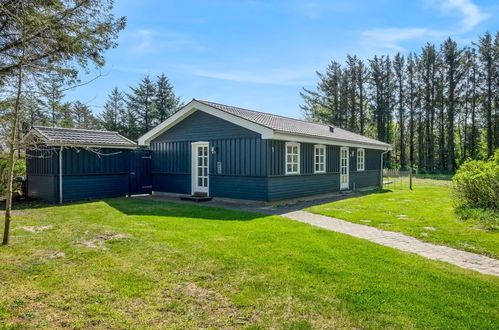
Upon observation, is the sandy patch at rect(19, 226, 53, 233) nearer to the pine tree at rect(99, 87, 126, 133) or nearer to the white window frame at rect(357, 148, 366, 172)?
the white window frame at rect(357, 148, 366, 172)

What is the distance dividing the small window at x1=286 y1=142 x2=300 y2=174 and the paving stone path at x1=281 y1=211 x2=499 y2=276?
10.7ft

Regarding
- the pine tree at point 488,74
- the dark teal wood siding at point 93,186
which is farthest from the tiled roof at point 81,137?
Result: the pine tree at point 488,74

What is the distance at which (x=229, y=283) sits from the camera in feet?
11.9

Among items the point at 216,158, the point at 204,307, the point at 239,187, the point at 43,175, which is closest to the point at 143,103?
the point at 43,175

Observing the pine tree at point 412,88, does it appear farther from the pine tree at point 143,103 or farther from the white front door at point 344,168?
the pine tree at point 143,103

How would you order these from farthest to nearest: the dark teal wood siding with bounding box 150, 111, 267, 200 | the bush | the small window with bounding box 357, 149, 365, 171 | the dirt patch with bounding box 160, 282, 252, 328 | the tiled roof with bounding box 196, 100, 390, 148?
the small window with bounding box 357, 149, 365, 171 < the tiled roof with bounding box 196, 100, 390, 148 < the dark teal wood siding with bounding box 150, 111, 267, 200 < the bush < the dirt patch with bounding box 160, 282, 252, 328

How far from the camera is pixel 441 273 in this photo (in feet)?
13.0

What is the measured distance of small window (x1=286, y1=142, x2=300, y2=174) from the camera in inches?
426

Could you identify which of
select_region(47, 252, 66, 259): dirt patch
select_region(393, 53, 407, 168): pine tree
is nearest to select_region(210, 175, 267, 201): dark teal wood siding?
select_region(47, 252, 66, 259): dirt patch

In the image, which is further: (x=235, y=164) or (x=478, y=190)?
(x=235, y=164)

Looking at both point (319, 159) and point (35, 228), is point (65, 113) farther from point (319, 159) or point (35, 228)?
point (319, 159)

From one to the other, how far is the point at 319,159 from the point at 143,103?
24879 millimetres

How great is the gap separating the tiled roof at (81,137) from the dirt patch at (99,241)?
5.84 m

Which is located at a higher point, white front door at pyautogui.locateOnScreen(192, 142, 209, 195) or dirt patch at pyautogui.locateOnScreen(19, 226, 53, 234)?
white front door at pyautogui.locateOnScreen(192, 142, 209, 195)
